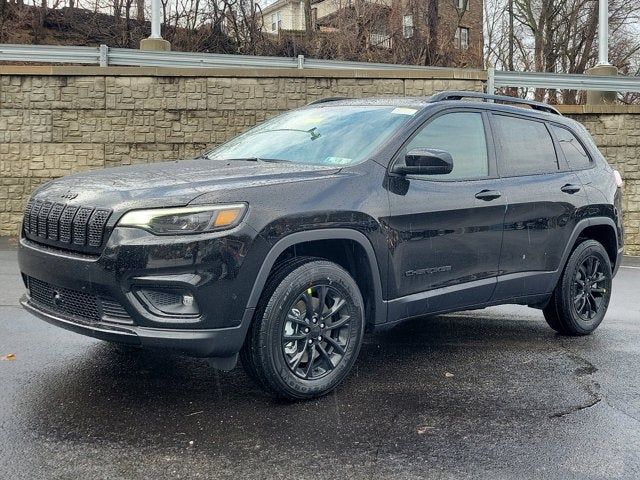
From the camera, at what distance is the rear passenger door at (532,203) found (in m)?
5.09

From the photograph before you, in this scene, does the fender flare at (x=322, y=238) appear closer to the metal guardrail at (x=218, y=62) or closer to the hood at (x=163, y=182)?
the hood at (x=163, y=182)

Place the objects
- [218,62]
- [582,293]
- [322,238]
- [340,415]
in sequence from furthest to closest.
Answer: [218,62] < [582,293] < [322,238] < [340,415]

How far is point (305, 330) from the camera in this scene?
400cm

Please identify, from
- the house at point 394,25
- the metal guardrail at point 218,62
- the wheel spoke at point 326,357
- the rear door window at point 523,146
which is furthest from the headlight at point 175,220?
the house at point 394,25

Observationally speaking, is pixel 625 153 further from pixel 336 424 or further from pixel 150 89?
pixel 336 424

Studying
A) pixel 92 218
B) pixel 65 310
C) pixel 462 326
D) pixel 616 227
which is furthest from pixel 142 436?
pixel 616 227

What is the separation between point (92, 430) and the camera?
352 cm

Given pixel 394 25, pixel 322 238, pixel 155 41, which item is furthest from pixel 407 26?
pixel 322 238

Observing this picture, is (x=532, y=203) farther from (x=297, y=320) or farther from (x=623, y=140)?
(x=623, y=140)

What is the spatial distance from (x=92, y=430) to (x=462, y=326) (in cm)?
362

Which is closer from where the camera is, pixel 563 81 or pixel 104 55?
pixel 104 55

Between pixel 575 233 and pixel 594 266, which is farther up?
pixel 575 233

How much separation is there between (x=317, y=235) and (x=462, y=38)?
2641 cm

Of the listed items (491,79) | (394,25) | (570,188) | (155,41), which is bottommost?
(570,188)
